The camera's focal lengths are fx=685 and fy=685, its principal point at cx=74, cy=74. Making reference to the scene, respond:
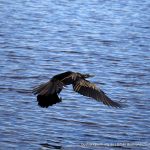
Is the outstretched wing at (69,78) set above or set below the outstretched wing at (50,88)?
above

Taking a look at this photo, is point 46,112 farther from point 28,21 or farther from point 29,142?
point 28,21

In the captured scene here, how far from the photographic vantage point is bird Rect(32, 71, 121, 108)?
24.6ft

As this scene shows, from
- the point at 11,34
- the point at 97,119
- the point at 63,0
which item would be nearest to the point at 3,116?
the point at 97,119

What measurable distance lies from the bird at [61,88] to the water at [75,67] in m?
1.05

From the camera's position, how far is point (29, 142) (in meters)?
8.60

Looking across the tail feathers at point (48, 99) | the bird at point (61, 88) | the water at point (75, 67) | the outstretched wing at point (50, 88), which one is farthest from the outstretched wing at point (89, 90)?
the water at point (75, 67)

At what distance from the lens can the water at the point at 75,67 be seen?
29.7 ft

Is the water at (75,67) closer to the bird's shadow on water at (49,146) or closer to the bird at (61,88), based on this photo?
the bird's shadow on water at (49,146)

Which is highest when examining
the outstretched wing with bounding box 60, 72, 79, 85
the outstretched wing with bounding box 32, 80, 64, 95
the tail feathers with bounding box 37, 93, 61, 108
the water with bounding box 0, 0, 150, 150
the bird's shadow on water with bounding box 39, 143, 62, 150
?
the outstretched wing with bounding box 60, 72, 79, 85

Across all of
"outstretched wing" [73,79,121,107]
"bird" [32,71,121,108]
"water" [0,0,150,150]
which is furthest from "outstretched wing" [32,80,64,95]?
"water" [0,0,150,150]

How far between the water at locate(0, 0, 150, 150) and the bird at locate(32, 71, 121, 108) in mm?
1049

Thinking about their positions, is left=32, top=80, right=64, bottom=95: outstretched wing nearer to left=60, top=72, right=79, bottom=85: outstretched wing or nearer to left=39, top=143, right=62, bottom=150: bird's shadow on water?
left=60, top=72, right=79, bottom=85: outstretched wing

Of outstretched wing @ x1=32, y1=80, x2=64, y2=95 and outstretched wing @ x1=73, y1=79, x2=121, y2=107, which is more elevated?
outstretched wing @ x1=32, y1=80, x2=64, y2=95

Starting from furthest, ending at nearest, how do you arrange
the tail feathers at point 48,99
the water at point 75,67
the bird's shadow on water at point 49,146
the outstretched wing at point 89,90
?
the water at point 75,67 → the bird's shadow on water at point 49,146 → the outstretched wing at point 89,90 → the tail feathers at point 48,99
